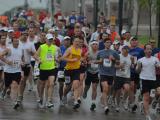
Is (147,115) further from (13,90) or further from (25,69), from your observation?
(25,69)

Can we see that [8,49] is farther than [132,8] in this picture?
No

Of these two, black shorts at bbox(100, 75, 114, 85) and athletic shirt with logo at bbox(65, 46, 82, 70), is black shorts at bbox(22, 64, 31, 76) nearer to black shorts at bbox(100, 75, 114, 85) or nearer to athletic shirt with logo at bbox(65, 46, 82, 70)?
athletic shirt with logo at bbox(65, 46, 82, 70)

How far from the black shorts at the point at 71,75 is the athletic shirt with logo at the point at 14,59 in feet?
4.16

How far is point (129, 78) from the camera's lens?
16.7 meters

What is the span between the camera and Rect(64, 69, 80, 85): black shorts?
16562mm

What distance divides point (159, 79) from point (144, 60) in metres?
1.30

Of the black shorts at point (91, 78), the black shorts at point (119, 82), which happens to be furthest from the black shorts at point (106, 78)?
the black shorts at point (91, 78)

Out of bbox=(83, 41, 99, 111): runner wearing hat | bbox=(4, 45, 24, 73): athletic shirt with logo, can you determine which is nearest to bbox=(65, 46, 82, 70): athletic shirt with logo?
bbox=(83, 41, 99, 111): runner wearing hat

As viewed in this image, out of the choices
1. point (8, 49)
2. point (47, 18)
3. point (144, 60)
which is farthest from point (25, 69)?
point (47, 18)

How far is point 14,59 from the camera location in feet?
53.1

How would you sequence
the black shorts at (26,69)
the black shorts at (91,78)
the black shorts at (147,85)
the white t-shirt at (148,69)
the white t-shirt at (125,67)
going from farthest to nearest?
the black shorts at (26,69) → the black shorts at (91,78) → the white t-shirt at (125,67) → the white t-shirt at (148,69) → the black shorts at (147,85)

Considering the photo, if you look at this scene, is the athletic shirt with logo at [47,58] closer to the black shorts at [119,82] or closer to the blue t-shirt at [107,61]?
the blue t-shirt at [107,61]

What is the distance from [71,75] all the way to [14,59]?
1521 mm

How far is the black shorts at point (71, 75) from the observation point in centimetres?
1656
